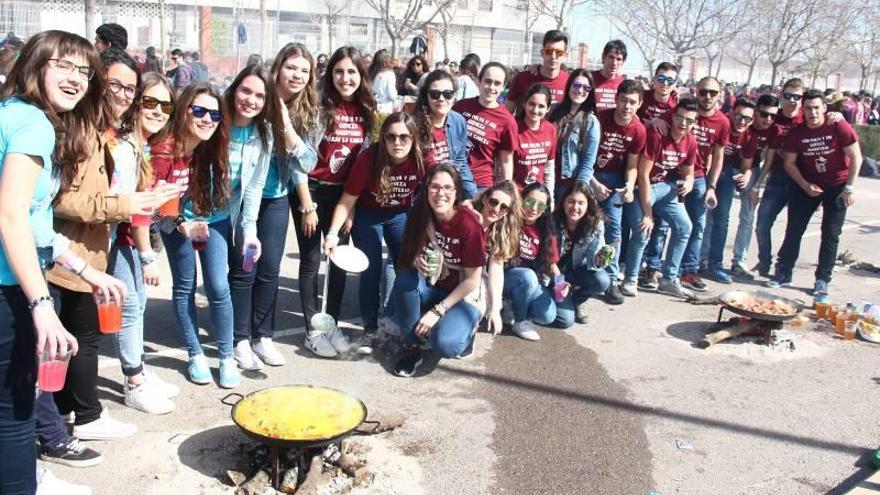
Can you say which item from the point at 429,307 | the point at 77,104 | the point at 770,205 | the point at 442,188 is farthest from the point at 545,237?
the point at 77,104

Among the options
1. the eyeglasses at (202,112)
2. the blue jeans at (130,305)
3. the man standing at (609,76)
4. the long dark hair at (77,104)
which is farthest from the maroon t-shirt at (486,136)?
the long dark hair at (77,104)

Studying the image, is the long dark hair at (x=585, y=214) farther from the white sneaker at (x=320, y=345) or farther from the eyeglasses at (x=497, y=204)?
the white sneaker at (x=320, y=345)

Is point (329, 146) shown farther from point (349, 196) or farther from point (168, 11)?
point (168, 11)

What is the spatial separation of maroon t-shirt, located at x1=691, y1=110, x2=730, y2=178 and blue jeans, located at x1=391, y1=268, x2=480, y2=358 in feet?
10.7

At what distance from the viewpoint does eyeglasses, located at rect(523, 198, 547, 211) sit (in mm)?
5543

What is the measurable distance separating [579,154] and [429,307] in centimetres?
212

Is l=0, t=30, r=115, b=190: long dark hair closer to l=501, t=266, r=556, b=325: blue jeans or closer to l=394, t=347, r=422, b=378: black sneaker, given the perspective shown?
l=394, t=347, r=422, b=378: black sneaker

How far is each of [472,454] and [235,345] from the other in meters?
1.74

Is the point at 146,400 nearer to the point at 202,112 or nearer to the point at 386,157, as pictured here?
the point at 202,112

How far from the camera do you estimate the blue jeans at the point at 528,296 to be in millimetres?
5598

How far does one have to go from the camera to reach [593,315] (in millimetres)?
6348

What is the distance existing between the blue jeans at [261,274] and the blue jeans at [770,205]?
16.9ft

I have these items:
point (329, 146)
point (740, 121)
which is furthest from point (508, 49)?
point (329, 146)

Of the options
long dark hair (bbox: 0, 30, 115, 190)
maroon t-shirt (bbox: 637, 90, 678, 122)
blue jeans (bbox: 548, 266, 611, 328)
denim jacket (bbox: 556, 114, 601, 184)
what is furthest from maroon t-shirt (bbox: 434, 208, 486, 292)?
maroon t-shirt (bbox: 637, 90, 678, 122)
